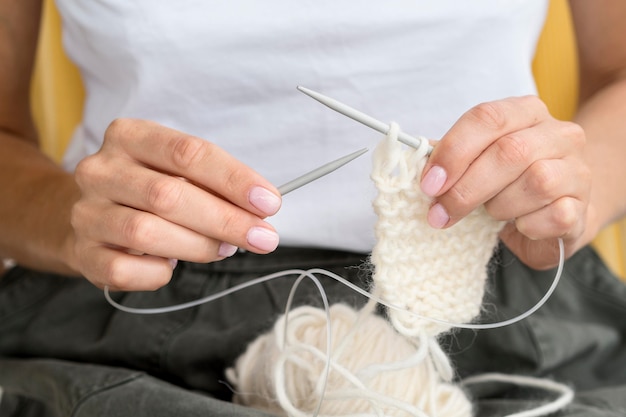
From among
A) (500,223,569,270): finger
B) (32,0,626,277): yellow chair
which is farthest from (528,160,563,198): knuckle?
(32,0,626,277): yellow chair

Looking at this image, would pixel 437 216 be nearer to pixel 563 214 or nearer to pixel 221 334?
pixel 563 214

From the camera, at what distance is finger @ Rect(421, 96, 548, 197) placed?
1.92 ft

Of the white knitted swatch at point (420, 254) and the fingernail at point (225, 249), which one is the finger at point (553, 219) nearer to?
the white knitted swatch at point (420, 254)

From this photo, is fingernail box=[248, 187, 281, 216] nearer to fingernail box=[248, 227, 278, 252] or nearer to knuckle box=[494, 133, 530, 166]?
fingernail box=[248, 227, 278, 252]

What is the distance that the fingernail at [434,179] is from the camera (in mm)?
591

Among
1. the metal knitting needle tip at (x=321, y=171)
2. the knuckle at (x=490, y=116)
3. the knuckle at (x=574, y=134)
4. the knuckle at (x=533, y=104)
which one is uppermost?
the knuckle at (x=533, y=104)

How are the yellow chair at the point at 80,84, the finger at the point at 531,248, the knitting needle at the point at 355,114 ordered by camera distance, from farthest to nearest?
1. the yellow chair at the point at 80,84
2. the finger at the point at 531,248
3. the knitting needle at the point at 355,114

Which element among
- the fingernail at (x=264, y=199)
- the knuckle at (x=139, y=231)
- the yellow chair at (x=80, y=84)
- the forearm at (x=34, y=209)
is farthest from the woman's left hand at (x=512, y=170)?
the yellow chair at (x=80, y=84)

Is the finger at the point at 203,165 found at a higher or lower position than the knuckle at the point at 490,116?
lower

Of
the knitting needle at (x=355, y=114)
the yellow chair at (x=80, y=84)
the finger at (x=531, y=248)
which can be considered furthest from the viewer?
the yellow chair at (x=80, y=84)

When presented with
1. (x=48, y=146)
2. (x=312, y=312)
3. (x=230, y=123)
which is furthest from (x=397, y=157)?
(x=48, y=146)

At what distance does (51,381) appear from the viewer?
2.39ft

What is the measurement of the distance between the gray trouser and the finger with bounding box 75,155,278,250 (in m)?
0.18

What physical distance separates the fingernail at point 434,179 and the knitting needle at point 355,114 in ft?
0.08
